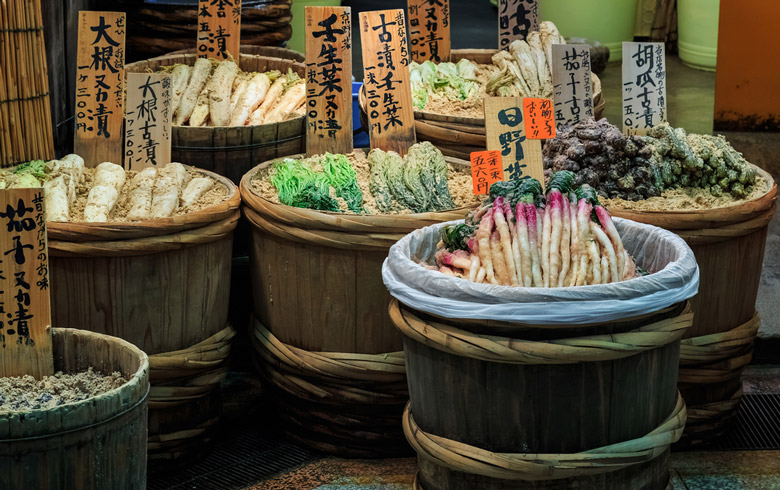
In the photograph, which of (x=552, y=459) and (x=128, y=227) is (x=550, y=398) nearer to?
(x=552, y=459)

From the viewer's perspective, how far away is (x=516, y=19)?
5434mm

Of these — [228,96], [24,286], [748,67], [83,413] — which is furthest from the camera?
[748,67]

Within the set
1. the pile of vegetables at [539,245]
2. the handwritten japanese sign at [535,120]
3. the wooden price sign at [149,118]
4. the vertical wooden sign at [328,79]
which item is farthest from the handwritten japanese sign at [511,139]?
the wooden price sign at [149,118]

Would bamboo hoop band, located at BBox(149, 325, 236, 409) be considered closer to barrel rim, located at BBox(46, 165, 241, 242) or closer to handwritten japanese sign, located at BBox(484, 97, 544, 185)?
barrel rim, located at BBox(46, 165, 241, 242)

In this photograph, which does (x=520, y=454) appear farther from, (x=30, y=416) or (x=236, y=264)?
(x=236, y=264)

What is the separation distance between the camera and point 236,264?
432 centimetres

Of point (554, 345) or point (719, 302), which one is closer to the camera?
point (554, 345)

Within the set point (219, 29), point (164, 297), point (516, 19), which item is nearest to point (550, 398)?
point (164, 297)

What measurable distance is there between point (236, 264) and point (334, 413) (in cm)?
93

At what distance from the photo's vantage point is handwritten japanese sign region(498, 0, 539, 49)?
539 cm

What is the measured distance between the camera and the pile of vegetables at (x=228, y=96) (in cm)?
450

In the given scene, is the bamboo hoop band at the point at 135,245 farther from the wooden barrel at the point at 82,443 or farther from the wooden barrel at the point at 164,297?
the wooden barrel at the point at 82,443

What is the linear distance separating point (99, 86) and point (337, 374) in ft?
5.27

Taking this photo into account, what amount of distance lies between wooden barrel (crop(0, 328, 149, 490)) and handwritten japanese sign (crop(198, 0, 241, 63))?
266 cm
